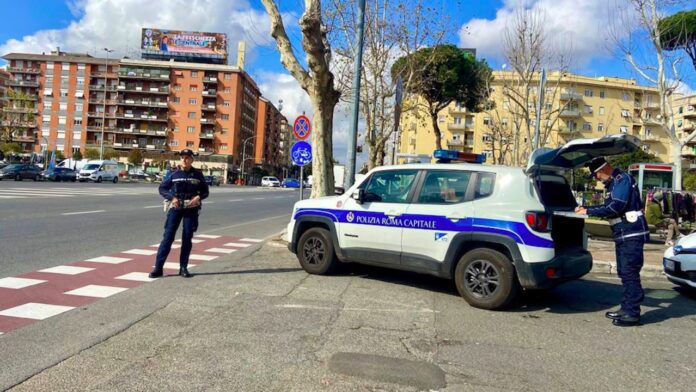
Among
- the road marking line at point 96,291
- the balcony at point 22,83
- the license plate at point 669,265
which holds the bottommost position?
the road marking line at point 96,291

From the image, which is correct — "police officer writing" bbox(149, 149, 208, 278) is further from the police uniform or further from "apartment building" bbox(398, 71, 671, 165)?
"apartment building" bbox(398, 71, 671, 165)

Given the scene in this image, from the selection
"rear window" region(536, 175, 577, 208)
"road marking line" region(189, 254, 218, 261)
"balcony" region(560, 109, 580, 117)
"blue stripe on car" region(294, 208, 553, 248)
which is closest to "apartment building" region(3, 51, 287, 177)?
"balcony" region(560, 109, 580, 117)

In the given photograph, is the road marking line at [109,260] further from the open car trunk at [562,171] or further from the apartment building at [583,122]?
the apartment building at [583,122]

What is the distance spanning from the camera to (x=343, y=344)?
4.50 meters

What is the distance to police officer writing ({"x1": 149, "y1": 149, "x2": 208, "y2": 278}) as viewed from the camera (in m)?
6.96

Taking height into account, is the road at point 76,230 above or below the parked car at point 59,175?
below

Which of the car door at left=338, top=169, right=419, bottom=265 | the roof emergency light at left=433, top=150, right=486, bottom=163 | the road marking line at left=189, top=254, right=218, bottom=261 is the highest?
the roof emergency light at left=433, top=150, right=486, bottom=163

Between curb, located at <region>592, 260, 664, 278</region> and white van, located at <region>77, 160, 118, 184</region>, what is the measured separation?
1902 inches

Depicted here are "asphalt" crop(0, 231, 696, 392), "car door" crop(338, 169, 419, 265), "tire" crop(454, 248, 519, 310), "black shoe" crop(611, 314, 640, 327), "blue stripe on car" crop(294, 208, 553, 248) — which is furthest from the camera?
"car door" crop(338, 169, 419, 265)

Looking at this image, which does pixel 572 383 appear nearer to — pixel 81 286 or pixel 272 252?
pixel 81 286

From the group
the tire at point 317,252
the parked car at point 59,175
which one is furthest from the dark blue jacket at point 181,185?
the parked car at point 59,175

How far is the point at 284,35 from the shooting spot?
1113 cm

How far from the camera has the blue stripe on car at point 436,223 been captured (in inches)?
221

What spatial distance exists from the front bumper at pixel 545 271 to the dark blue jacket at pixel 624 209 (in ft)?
1.85
